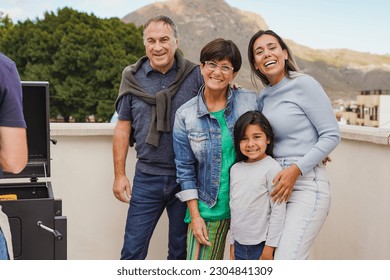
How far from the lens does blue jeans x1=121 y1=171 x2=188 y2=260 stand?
2.69 meters

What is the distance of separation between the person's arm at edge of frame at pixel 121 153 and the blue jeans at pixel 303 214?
2.76ft

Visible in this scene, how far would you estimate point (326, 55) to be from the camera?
3307 inches

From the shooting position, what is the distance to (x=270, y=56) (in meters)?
2.31

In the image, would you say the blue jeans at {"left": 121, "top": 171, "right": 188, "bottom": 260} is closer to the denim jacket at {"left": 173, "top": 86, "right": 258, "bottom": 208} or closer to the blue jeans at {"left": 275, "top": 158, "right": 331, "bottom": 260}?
the denim jacket at {"left": 173, "top": 86, "right": 258, "bottom": 208}

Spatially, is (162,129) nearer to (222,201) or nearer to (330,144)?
(222,201)

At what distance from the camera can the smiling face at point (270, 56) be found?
7.57 ft

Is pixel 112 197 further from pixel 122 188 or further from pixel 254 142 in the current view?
pixel 254 142

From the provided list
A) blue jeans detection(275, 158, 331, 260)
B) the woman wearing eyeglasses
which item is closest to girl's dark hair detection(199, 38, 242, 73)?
the woman wearing eyeglasses

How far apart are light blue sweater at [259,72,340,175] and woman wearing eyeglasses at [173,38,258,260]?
0.55 feet

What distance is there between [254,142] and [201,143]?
0.24 m

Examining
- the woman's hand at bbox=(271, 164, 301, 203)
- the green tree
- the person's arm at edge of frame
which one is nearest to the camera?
the woman's hand at bbox=(271, 164, 301, 203)

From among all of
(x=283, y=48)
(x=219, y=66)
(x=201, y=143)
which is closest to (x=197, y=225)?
(x=201, y=143)
